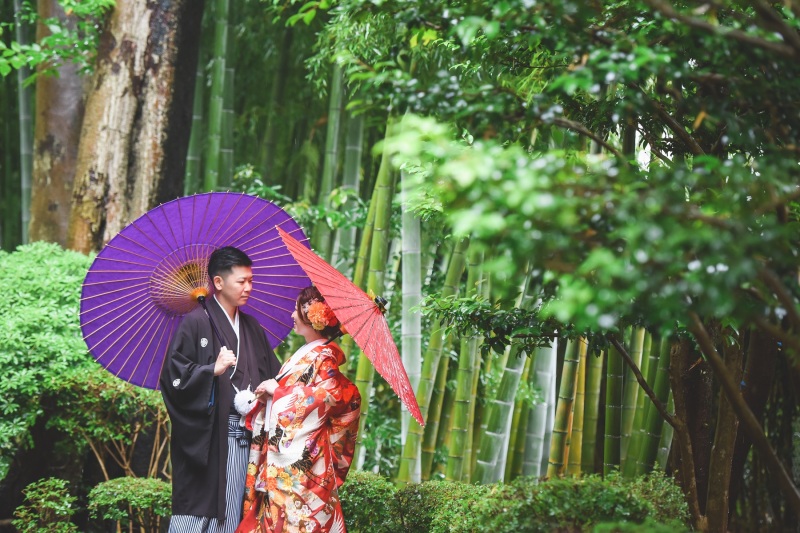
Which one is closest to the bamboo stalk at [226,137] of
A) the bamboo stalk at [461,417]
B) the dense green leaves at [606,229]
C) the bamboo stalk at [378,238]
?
the bamboo stalk at [378,238]

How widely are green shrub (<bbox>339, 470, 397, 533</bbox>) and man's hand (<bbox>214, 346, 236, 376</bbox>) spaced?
1.03 meters

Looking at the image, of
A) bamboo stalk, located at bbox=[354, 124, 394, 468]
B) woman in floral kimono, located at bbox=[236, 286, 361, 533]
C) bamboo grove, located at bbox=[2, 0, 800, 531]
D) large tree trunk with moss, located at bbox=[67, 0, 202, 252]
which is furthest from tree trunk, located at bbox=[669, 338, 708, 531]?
large tree trunk with moss, located at bbox=[67, 0, 202, 252]

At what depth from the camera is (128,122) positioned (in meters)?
5.93

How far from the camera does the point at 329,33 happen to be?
5.81 m

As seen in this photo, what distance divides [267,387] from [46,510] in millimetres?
1822

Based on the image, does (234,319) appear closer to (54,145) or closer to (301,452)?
(301,452)

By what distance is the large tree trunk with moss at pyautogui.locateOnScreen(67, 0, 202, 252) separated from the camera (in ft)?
19.3

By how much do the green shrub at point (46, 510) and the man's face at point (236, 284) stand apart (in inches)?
69.2

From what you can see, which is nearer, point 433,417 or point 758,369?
point 758,369

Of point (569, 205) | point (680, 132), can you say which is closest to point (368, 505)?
point (680, 132)

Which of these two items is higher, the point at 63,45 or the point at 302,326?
the point at 63,45

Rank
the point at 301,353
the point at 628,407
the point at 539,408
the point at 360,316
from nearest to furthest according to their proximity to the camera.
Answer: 1. the point at 360,316
2. the point at 301,353
3. the point at 628,407
4. the point at 539,408

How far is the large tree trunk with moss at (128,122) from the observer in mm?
5887

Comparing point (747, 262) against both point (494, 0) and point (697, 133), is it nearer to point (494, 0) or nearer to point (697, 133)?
point (494, 0)
